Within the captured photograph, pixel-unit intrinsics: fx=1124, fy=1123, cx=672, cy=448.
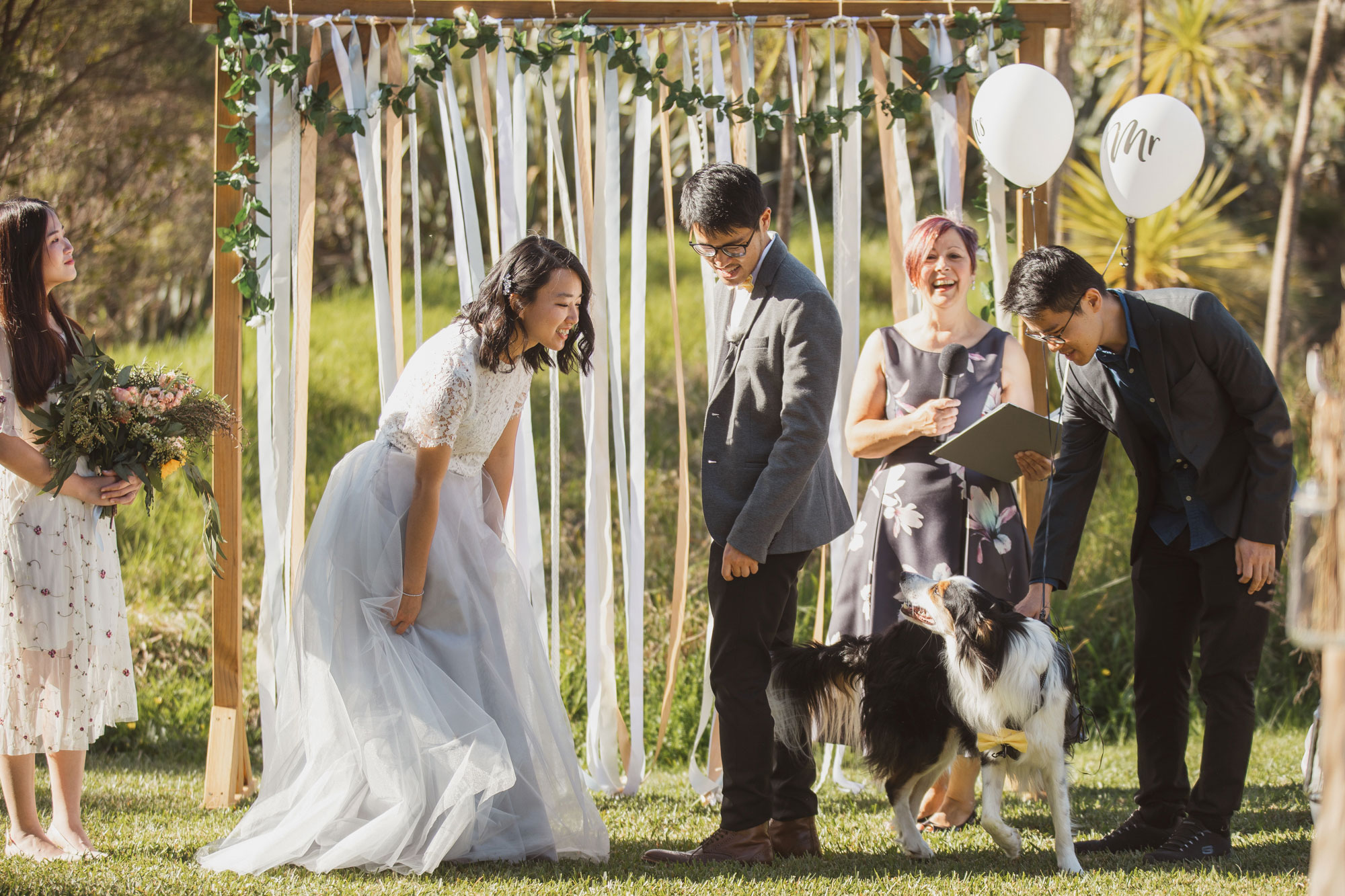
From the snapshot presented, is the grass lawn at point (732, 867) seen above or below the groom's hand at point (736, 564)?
below

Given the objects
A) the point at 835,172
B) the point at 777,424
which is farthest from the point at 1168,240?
the point at 777,424

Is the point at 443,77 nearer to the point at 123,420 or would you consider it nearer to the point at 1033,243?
the point at 123,420

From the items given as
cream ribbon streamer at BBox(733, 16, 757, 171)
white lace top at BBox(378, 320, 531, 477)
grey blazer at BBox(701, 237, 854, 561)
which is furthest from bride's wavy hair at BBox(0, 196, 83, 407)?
cream ribbon streamer at BBox(733, 16, 757, 171)

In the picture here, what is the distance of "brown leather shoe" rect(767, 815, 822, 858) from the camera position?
10.8 ft

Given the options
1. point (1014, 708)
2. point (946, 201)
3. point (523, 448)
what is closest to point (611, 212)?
point (523, 448)

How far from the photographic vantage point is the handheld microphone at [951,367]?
3.45 metres

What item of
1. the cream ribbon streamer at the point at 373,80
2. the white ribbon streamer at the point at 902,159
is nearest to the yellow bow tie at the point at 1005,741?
the white ribbon streamer at the point at 902,159

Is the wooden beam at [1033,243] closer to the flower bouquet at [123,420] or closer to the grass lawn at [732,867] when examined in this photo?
the grass lawn at [732,867]

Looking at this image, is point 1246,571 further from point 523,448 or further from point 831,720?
point 523,448

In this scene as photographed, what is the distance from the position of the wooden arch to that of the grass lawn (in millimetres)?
357

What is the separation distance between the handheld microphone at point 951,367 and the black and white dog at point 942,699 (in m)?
0.68

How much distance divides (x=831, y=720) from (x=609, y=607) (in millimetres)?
1230

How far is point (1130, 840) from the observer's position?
3.37 meters

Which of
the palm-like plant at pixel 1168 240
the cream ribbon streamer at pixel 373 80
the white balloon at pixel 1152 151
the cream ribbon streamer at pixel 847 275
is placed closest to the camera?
the white balloon at pixel 1152 151
